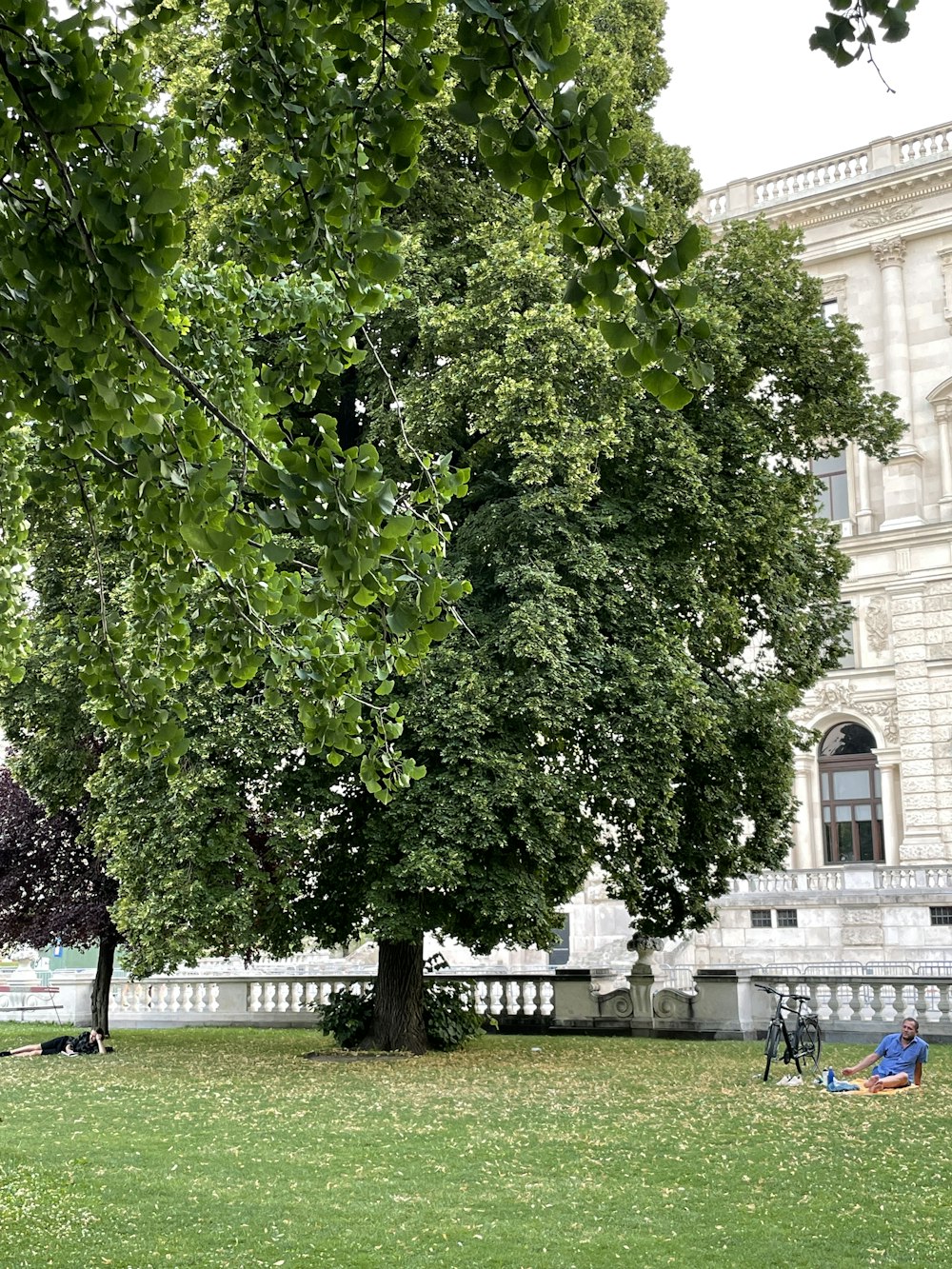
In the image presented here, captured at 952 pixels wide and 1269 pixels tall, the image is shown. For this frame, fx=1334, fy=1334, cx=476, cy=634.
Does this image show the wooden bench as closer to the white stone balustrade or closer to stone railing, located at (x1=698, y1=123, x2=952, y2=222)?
the white stone balustrade

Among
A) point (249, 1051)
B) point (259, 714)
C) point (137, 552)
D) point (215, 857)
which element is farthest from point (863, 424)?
point (137, 552)

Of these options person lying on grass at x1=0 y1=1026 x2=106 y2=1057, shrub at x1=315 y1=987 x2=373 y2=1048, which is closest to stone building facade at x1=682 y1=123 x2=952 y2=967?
shrub at x1=315 y1=987 x2=373 y2=1048

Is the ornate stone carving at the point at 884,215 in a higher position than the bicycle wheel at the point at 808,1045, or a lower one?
higher

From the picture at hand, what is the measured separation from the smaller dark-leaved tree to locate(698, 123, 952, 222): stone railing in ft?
87.2

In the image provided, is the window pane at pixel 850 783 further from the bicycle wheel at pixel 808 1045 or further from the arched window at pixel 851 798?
the bicycle wheel at pixel 808 1045

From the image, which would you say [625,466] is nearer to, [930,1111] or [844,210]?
[930,1111]

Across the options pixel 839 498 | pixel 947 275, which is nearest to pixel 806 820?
pixel 839 498

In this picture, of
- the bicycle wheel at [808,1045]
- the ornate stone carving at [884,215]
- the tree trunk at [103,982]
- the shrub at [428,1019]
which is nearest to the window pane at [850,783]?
the ornate stone carving at [884,215]

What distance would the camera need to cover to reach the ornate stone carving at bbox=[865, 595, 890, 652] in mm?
36812

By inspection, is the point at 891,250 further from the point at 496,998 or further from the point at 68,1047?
the point at 68,1047

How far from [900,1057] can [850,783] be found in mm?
22237

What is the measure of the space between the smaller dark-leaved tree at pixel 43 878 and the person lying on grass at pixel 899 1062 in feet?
48.9

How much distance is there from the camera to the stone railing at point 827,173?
38.1 meters

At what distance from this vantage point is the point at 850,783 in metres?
37.2
